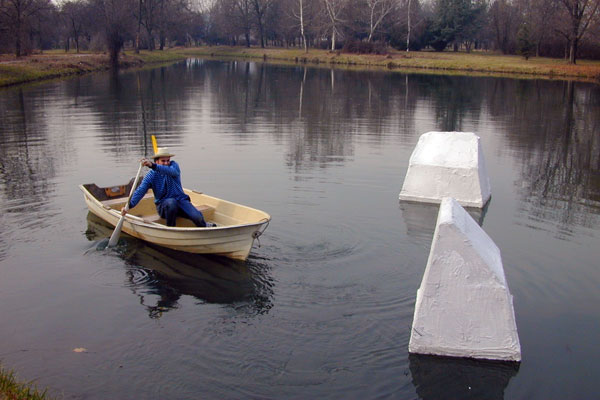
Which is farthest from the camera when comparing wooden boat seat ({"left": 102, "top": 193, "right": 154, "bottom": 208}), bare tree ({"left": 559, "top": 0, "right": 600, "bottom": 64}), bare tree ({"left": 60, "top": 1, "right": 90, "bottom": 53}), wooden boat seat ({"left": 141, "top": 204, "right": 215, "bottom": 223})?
bare tree ({"left": 60, "top": 1, "right": 90, "bottom": 53})

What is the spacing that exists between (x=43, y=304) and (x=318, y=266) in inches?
166

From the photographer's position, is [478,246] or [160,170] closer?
[478,246]

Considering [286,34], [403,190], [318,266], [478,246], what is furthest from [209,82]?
[286,34]

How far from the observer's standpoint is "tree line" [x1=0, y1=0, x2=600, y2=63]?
59.7 m

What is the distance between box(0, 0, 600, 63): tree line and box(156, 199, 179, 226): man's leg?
4414 cm

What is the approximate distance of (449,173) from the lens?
44.7 ft

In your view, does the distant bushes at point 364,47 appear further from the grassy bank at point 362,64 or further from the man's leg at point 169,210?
the man's leg at point 169,210

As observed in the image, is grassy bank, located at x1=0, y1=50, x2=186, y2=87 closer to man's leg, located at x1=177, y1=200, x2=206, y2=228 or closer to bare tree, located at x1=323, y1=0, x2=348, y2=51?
bare tree, located at x1=323, y1=0, x2=348, y2=51

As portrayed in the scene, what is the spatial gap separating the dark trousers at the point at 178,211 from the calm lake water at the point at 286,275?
640mm

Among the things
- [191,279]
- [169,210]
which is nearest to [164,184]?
[169,210]

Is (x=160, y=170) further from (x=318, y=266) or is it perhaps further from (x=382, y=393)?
(x=382, y=393)

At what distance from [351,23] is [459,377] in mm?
80188

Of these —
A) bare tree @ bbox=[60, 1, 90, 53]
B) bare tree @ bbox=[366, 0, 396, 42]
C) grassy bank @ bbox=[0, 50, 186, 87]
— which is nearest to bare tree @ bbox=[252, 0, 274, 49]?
bare tree @ bbox=[366, 0, 396, 42]

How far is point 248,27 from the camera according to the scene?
99125 mm
